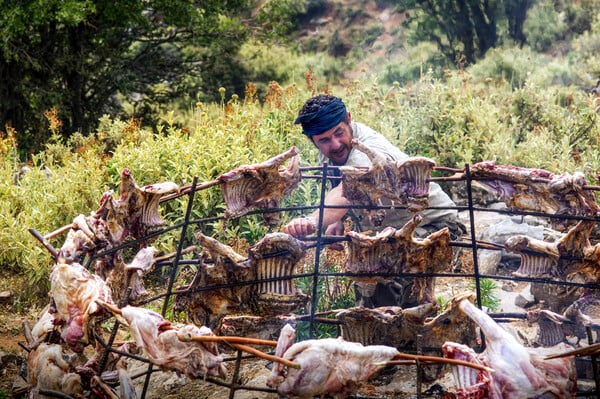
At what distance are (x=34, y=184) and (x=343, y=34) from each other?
16449 mm

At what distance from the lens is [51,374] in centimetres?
246

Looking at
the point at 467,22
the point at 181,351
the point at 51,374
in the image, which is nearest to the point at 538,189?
the point at 181,351

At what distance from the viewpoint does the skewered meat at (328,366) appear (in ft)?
6.66

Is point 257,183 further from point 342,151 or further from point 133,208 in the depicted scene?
point 342,151

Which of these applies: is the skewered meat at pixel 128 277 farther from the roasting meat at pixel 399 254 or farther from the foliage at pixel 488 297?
the foliage at pixel 488 297

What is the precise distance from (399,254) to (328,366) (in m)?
0.98

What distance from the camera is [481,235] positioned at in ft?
20.0

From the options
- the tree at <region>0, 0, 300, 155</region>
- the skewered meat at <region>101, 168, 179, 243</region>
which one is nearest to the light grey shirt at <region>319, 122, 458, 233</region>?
the skewered meat at <region>101, 168, 179, 243</region>

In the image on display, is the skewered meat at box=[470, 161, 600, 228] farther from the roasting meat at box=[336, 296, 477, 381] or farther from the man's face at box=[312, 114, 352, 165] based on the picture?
the man's face at box=[312, 114, 352, 165]

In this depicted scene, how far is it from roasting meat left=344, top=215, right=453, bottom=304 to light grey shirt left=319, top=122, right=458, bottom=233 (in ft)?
2.74

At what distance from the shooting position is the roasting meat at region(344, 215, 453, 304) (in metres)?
2.89

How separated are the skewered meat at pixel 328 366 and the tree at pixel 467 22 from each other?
12775 millimetres

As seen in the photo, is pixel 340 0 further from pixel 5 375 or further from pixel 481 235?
pixel 5 375

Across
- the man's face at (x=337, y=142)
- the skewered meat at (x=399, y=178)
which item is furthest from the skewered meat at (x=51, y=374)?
the man's face at (x=337, y=142)
